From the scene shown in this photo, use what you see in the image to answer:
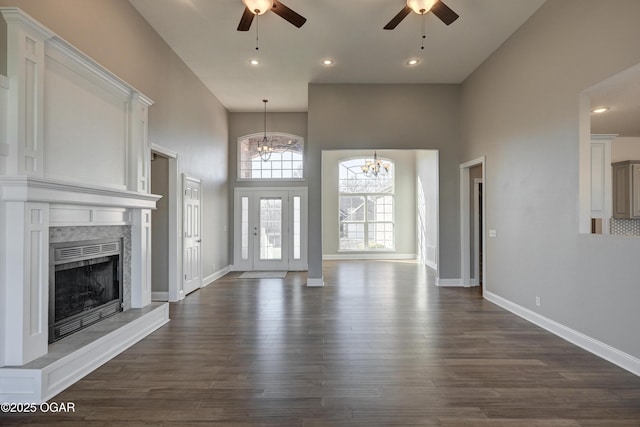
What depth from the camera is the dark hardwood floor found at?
2232mm

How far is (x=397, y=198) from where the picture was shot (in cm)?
1085

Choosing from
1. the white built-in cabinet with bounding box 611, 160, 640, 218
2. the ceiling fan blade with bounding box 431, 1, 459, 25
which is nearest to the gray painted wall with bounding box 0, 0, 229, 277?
the ceiling fan blade with bounding box 431, 1, 459, 25

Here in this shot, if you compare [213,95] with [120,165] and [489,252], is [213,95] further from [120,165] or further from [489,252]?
[489,252]

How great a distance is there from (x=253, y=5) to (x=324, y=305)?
152 inches

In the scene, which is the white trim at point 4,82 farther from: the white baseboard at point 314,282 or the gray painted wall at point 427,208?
the gray painted wall at point 427,208

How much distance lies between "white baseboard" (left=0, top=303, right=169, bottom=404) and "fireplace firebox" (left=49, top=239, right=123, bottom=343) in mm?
197

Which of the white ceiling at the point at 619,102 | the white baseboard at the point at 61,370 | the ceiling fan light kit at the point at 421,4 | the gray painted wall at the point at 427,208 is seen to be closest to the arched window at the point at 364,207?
the gray painted wall at the point at 427,208

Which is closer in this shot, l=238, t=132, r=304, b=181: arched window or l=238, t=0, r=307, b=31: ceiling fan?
l=238, t=0, r=307, b=31: ceiling fan

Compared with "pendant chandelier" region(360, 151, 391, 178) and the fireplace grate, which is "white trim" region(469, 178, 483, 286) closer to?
"pendant chandelier" region(360, 151, 391, 178)

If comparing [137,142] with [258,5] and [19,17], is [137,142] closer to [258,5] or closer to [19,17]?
[19,17]

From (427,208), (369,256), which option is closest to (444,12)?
(427,208)

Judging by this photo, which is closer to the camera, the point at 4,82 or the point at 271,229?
the point at 4,82

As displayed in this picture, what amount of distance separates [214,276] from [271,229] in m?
1.89

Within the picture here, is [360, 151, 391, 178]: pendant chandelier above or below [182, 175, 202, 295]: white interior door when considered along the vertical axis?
above
